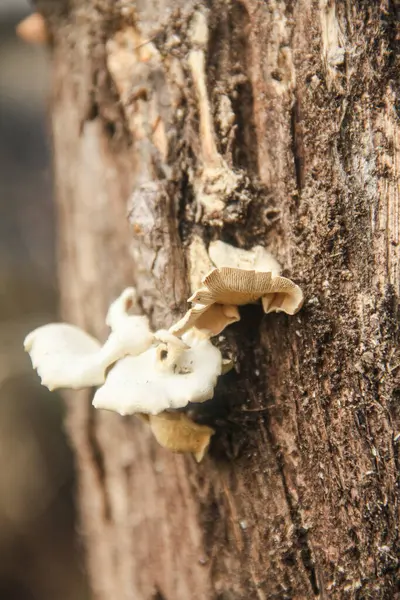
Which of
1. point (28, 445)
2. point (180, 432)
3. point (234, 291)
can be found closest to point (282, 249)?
point (234, 291)

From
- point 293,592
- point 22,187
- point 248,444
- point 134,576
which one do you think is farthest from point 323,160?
point 22,187

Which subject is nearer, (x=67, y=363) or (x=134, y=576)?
(x=67, y=363)

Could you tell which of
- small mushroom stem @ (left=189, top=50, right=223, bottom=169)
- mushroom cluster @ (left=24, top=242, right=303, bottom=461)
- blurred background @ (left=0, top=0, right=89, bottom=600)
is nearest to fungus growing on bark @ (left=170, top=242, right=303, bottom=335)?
mushroom cluster @ (left=24, top=242, right=303, bottom=461)

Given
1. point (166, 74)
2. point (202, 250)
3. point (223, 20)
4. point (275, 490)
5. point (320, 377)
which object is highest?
point (223, 20)

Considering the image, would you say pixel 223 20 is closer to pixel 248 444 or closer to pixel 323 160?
pixel 323 160

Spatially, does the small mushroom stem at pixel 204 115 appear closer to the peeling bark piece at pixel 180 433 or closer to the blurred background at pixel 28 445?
the peeling bark piece at pixel 180 433

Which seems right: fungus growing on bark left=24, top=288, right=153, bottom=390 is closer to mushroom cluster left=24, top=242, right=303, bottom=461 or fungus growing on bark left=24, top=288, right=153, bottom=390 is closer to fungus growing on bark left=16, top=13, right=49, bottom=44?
mushroom cluster left=24, top=242, right=303, bottom=461

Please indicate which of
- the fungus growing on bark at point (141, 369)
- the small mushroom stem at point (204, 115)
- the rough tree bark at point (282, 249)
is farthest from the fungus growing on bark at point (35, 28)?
the fungus growing on bark at point (141, 369)

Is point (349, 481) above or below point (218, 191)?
below

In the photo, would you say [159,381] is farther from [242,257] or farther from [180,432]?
[242,257]
